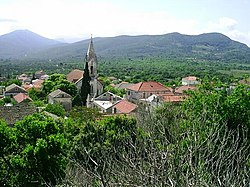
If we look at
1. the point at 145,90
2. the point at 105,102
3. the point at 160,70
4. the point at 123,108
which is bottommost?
the point at 160,70

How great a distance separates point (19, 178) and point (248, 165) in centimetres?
612

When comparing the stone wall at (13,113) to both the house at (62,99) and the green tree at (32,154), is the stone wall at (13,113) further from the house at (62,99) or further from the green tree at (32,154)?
the house at (62,99)

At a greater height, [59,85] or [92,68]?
[92,68]

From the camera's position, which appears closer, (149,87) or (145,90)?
(145,90)

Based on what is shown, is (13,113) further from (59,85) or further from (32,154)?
(59,85)

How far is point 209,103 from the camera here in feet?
39.1

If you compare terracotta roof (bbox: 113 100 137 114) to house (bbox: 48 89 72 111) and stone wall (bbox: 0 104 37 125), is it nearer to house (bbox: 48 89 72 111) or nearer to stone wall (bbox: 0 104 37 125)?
house (bbox: 48 89 72 111)

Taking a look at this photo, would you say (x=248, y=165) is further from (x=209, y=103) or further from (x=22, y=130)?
(x=22, y=130)

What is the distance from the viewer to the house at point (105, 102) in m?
32.6

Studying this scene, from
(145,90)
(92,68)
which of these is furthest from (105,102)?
(145,90)

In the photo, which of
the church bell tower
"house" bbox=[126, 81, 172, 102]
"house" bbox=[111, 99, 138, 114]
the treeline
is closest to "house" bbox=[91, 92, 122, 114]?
"house" bbox=[111, 99, 138, 114]

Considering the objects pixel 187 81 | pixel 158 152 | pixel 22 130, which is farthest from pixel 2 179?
pixel 187 81

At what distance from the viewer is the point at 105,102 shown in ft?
120

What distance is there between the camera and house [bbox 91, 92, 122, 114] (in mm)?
32581
